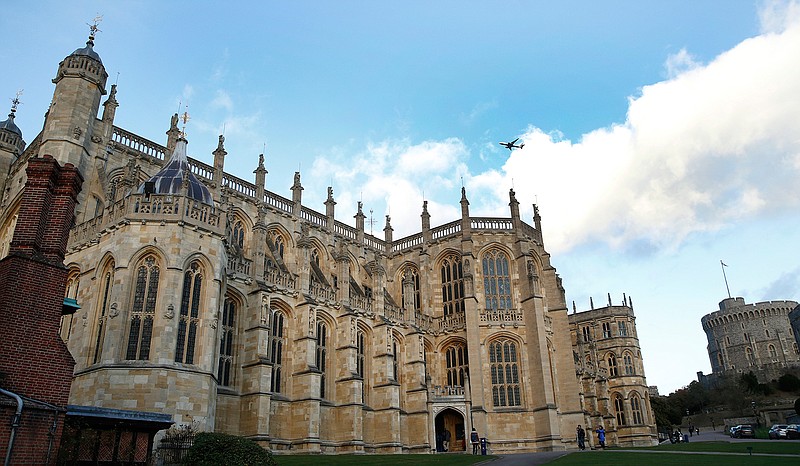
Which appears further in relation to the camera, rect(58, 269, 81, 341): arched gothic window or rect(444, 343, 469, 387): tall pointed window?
rect(444, 343, 469, 387): tall pointed window

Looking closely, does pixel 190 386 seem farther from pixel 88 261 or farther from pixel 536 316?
pixel 536 316

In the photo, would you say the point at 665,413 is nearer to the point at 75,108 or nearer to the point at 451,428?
the point at 451,428

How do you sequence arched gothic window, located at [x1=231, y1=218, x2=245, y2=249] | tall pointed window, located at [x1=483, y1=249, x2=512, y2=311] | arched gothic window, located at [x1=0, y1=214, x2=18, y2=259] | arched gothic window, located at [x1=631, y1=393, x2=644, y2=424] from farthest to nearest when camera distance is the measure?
arched gothic window, located at [x1=631, y1=393, x2=644, y2=424], tall pointed window, located at [x1=483, y1=249, x2=512, y2=311], arched gothic window, located at [x1=231, y1=218, x2=245, y2=249], arched gothic window, located at [x1=0, y1=214, x2=18, y2=259]

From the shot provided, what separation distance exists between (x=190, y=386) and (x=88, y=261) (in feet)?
25.4

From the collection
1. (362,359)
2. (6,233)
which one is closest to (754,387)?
(362,359)

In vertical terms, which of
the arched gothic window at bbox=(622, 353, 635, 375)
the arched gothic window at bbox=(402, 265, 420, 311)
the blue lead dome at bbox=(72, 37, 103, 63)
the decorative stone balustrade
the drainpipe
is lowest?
the drainpipe

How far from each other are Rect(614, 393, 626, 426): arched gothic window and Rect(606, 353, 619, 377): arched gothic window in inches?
90.3

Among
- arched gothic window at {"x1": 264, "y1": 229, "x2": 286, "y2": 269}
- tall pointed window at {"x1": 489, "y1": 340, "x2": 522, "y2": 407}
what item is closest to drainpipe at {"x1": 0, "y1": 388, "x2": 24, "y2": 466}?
arched gothic window at {"x1": 264, "y1": 229, "x2": 286, "y2": 269}

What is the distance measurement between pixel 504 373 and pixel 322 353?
1405 cm

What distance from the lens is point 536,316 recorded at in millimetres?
41750

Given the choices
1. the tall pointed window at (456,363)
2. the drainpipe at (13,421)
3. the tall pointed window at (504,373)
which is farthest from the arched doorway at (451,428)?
the drainpipe at (13,421)

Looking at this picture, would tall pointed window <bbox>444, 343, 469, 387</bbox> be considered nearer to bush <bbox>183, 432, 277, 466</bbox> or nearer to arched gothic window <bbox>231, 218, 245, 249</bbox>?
arched gothic window <bbox>231, 218, 245, 249</bbox>

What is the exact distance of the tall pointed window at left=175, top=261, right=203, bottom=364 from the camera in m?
22.8

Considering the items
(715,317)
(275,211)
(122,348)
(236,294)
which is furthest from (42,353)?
(715,317)
